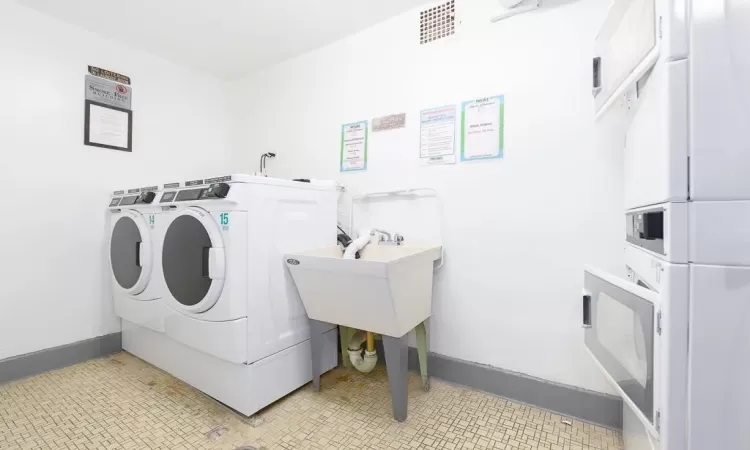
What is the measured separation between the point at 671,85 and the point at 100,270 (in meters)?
3.02

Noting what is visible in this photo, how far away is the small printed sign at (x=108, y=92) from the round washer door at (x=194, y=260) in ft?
4.15

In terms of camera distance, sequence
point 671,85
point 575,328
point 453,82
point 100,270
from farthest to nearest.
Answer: point 100,270 → point 453,82 → point 575,328 → point 671,85

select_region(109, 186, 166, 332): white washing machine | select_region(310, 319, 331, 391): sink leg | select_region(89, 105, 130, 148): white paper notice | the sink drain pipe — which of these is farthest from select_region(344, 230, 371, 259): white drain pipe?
select_region(89, 105, 130, 148): white paper notice

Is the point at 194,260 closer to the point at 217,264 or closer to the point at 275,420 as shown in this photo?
the point at 217,264

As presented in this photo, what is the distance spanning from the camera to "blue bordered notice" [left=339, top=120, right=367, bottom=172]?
2.12 metres

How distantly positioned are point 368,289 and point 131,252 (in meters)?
1.54

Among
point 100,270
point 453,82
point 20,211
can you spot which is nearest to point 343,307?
point 453,82

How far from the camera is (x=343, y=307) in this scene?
4.97ft

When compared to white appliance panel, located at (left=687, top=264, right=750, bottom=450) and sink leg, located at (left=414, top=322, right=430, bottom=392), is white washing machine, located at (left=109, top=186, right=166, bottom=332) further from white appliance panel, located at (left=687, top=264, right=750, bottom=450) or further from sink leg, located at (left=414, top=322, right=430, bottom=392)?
white appliance panel, located at (left=687, top=264, right=750, bottom=450)

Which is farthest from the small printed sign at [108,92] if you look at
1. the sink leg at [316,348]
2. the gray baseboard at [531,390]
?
the gray baseboard at [531,390]

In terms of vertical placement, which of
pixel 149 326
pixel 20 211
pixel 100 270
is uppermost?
pixel 20 211

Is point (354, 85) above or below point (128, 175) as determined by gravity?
above

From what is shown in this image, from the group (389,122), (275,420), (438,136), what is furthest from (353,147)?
(275,420)

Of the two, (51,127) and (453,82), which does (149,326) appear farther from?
(453,82)
